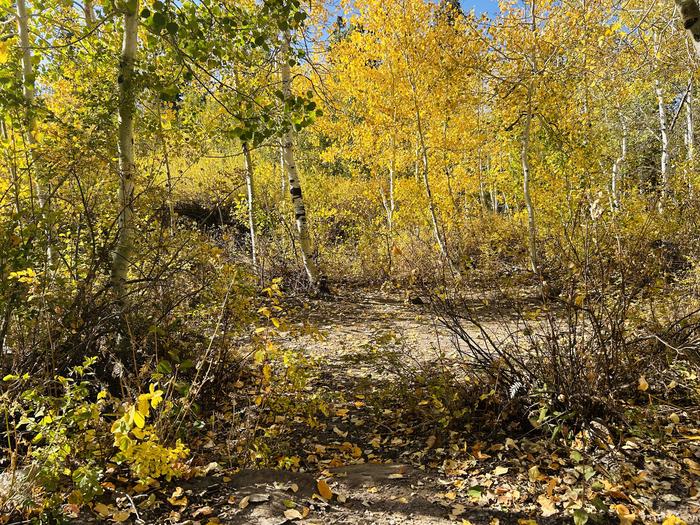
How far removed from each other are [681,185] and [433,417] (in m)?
8.12

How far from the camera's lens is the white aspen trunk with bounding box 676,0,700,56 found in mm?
2594

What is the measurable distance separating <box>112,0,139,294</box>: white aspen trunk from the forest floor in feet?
5.36

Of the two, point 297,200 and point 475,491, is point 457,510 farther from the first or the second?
point 297,200

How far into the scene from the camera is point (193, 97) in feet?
18.6

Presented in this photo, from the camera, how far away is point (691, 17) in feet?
8.61

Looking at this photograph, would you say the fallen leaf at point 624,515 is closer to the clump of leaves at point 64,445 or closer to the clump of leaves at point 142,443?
the clump of leaves at point 142,443

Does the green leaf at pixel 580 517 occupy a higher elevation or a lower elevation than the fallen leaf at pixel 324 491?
lower

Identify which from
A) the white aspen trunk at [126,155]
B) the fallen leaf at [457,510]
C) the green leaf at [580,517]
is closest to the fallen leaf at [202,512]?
the fallen leaf at [457,510]

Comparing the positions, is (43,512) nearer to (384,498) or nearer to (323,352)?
(384,498)

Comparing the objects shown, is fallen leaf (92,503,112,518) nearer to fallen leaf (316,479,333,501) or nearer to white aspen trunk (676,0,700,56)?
fallen leaf (316,479,333,501)

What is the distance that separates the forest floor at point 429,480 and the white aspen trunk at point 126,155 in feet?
5.36

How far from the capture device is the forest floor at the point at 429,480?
7.88ft

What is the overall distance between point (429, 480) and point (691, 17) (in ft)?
10.7

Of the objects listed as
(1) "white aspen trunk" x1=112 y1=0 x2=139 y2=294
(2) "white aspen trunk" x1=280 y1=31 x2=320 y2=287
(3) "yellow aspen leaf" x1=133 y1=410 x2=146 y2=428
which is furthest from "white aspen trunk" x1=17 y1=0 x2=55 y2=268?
(2) "white aspen trunk" x1=280 y1=31 x2=320 y2=287
